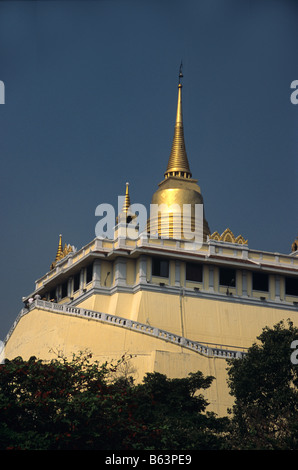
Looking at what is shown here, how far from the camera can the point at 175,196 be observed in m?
77.2

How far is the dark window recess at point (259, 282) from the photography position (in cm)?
7075

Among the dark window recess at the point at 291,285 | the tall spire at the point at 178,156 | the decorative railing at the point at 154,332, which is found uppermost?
the tall spire at the point at 178,156

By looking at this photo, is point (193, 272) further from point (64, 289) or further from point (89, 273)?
point (64, 289)

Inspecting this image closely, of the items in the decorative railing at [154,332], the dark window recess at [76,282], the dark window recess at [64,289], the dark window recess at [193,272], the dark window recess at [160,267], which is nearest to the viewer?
the decorative railing at [154,332]

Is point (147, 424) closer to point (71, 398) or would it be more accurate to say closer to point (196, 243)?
point (71, 398)

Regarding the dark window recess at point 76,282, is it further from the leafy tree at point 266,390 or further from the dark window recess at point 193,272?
the leafy tree at point 266,390

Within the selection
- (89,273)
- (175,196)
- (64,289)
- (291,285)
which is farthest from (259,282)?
(64,289)

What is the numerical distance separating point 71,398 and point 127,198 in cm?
3052

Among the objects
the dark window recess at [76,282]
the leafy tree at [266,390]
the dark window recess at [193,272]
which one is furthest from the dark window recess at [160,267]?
the leafy tree at [266,390]

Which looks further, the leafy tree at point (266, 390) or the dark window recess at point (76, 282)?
the dark window recess at point (76, 282)

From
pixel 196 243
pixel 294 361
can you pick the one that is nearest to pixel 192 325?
pixel 196 243

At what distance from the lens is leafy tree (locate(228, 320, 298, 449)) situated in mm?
48969

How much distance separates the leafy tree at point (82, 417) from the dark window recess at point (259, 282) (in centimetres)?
2016

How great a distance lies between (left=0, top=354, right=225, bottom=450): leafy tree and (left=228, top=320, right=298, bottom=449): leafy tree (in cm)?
137
